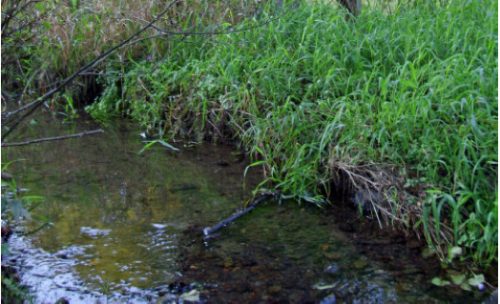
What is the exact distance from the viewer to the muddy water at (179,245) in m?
2.65

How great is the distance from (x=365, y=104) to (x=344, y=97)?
0.20 meters

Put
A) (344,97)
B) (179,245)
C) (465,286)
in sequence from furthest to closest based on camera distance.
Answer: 1. (344,97)
2. (179,245)
3. (465,286)

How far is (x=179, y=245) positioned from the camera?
122 inches

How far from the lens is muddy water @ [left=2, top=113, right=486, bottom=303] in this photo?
265 centimetres

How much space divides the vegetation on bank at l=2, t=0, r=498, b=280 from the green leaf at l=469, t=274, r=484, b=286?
0.39ft

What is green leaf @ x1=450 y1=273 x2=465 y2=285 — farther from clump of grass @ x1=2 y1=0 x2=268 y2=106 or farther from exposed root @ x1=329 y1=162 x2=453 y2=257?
clump of grass @ x1=2 y1=0 x2=268 y2=106

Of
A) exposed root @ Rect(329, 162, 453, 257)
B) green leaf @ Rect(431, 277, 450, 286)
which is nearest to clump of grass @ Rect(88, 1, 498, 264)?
exposed root @ Rect(329, 162, 453, 257)

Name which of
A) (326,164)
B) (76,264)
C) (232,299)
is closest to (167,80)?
(326,164)

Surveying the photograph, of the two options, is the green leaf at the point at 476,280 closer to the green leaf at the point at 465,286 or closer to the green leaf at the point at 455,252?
the green leaf at the point at 465,286

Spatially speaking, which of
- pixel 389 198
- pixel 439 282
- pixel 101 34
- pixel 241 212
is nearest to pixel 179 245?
pixel 241 212

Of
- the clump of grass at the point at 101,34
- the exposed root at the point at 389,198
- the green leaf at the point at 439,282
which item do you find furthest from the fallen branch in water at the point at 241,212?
the clump of grass at the point at 101,34

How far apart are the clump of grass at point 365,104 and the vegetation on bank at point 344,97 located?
11mm

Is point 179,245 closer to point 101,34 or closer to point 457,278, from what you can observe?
point 457,278

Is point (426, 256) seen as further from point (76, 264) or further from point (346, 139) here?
point (76, 264)
